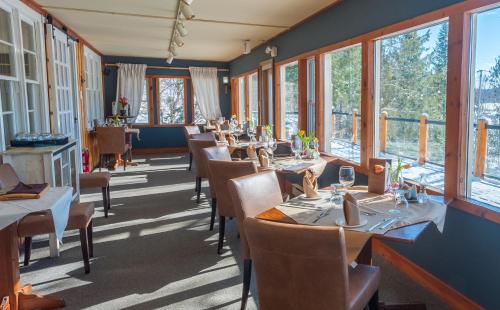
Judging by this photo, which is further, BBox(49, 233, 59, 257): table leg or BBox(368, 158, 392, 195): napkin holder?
BBox(49, 233, 59, 257): table leg

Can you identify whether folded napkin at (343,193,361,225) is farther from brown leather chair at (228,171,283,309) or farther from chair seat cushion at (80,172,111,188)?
chair seat cushion at (80,172,111,188)

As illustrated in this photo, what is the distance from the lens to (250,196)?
6.79 feet

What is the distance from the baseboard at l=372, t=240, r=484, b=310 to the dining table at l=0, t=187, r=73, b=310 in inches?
94.0

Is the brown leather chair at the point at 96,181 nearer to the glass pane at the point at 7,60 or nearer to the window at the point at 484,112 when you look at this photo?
the glass pane at the point at 7,60

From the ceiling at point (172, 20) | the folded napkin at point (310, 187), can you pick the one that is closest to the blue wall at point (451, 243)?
the ceiling at point (172, 20)

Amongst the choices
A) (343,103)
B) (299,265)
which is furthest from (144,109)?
(299,265)

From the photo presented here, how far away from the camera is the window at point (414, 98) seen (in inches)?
115

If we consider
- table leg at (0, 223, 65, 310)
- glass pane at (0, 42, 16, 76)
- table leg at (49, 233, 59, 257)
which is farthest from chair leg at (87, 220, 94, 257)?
glass pane at (0, 42, 16, 76)

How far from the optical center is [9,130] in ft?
11.6

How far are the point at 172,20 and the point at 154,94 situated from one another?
4.71m

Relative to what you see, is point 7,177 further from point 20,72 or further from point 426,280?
point 426,280

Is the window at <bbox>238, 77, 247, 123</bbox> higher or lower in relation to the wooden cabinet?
higher

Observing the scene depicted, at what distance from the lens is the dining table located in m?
1.95

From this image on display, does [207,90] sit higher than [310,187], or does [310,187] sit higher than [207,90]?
[207,90]
